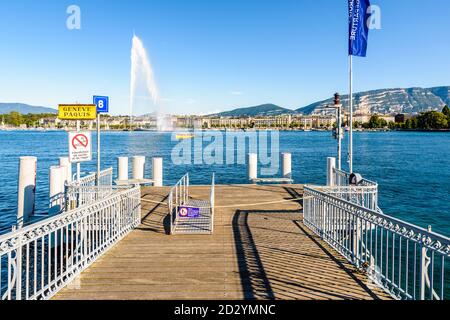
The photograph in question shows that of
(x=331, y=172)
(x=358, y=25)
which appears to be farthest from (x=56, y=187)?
(x=358, y=25)

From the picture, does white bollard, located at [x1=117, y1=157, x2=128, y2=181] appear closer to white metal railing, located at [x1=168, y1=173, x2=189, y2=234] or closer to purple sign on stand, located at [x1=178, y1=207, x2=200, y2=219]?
white metal railing, located at [x1=168, y1=173, x2=189, y2=234]

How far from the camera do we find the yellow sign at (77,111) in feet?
36.3

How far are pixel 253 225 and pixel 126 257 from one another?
412 cm

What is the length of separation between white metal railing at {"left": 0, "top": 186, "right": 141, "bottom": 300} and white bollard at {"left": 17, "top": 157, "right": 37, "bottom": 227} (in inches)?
105

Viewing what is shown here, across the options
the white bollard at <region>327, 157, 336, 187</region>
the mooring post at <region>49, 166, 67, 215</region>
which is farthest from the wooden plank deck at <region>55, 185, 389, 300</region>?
the white bollard at <region>327, 157, 336, 187</region>

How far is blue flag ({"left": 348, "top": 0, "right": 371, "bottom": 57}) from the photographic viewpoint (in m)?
13.9

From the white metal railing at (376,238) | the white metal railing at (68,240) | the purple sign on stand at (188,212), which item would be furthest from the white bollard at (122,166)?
the white metal railing at (376,238)

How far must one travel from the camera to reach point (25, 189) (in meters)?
14.8

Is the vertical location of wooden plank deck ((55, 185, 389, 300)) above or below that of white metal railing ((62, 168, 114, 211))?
below

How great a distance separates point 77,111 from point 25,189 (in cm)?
597

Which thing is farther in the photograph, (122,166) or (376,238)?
(122,166)

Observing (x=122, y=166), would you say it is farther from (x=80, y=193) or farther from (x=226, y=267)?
(x=226, y=267)

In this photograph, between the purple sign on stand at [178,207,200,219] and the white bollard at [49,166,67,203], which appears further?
the white bollard at [49,166,67,203]

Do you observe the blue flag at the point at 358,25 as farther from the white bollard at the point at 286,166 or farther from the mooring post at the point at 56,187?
the mooring post at the point at 56,187
